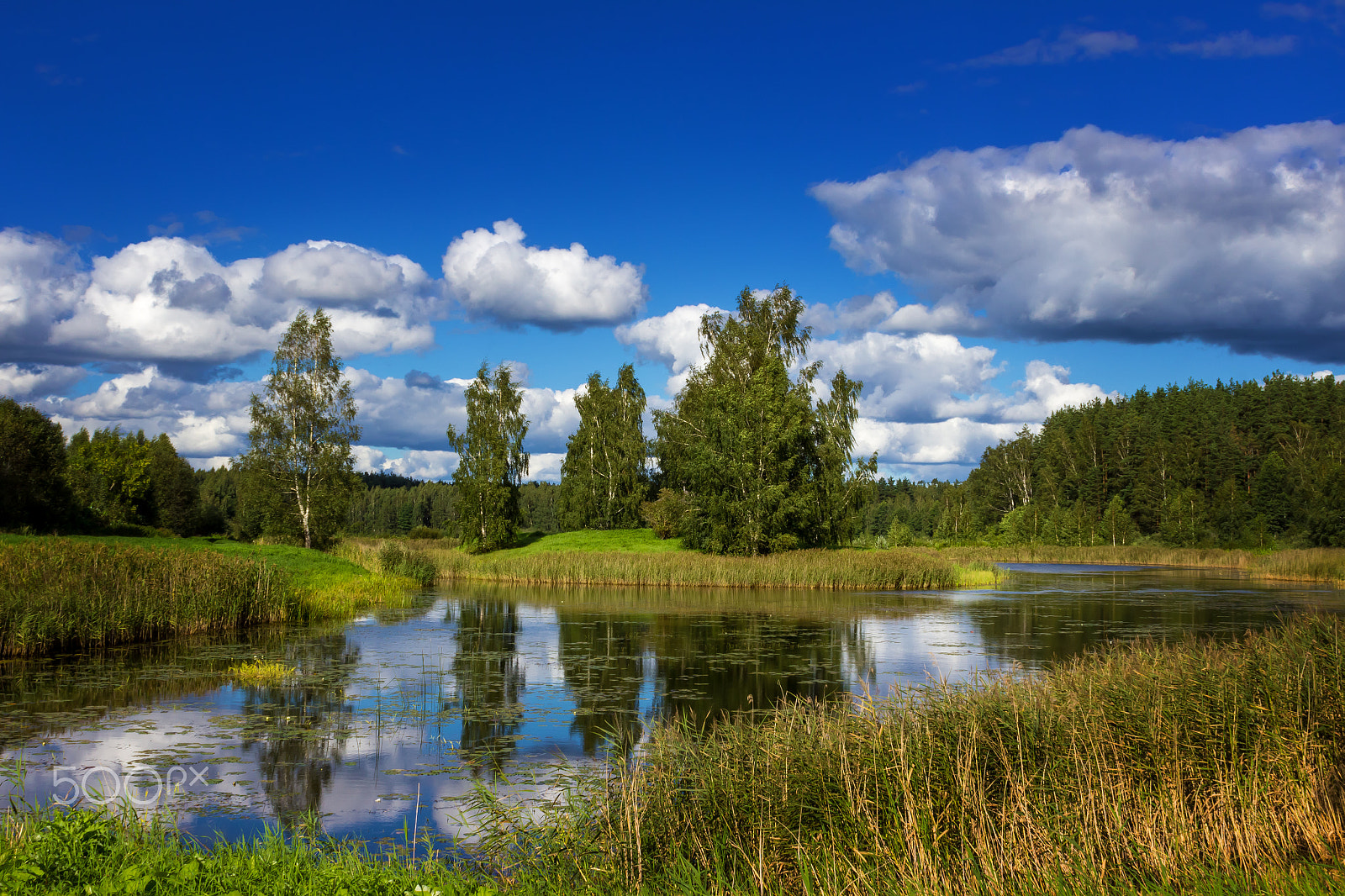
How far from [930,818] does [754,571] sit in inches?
1048

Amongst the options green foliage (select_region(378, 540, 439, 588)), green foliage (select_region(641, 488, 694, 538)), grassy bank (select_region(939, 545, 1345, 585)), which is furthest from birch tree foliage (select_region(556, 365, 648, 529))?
grassy bank (select_region(939, 545, 1345, 585))

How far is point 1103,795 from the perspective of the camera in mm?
5781

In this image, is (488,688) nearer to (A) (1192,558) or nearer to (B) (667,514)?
(B) (667,514)

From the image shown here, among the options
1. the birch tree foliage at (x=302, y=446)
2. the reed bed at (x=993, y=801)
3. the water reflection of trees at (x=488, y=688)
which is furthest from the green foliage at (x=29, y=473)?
the reed bed at (x=993, y=801)

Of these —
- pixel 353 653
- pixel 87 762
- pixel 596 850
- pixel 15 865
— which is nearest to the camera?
pixel 15 865

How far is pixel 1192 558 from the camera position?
166 ft

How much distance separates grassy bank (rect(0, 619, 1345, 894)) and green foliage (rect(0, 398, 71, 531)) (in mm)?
35013

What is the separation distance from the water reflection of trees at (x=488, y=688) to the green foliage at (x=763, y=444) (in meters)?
16.9

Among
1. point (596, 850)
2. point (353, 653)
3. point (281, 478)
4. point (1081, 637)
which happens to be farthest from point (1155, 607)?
point (281, 478)

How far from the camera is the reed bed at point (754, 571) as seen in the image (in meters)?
31.3

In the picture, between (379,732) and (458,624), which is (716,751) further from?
(458,624)

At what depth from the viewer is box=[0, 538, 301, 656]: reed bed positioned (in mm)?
14508

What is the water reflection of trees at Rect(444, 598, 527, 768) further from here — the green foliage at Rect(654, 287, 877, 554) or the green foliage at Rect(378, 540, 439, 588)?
→ the green foliage at Rect(654, 287, 877, 554)

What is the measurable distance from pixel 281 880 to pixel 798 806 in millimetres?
3207
